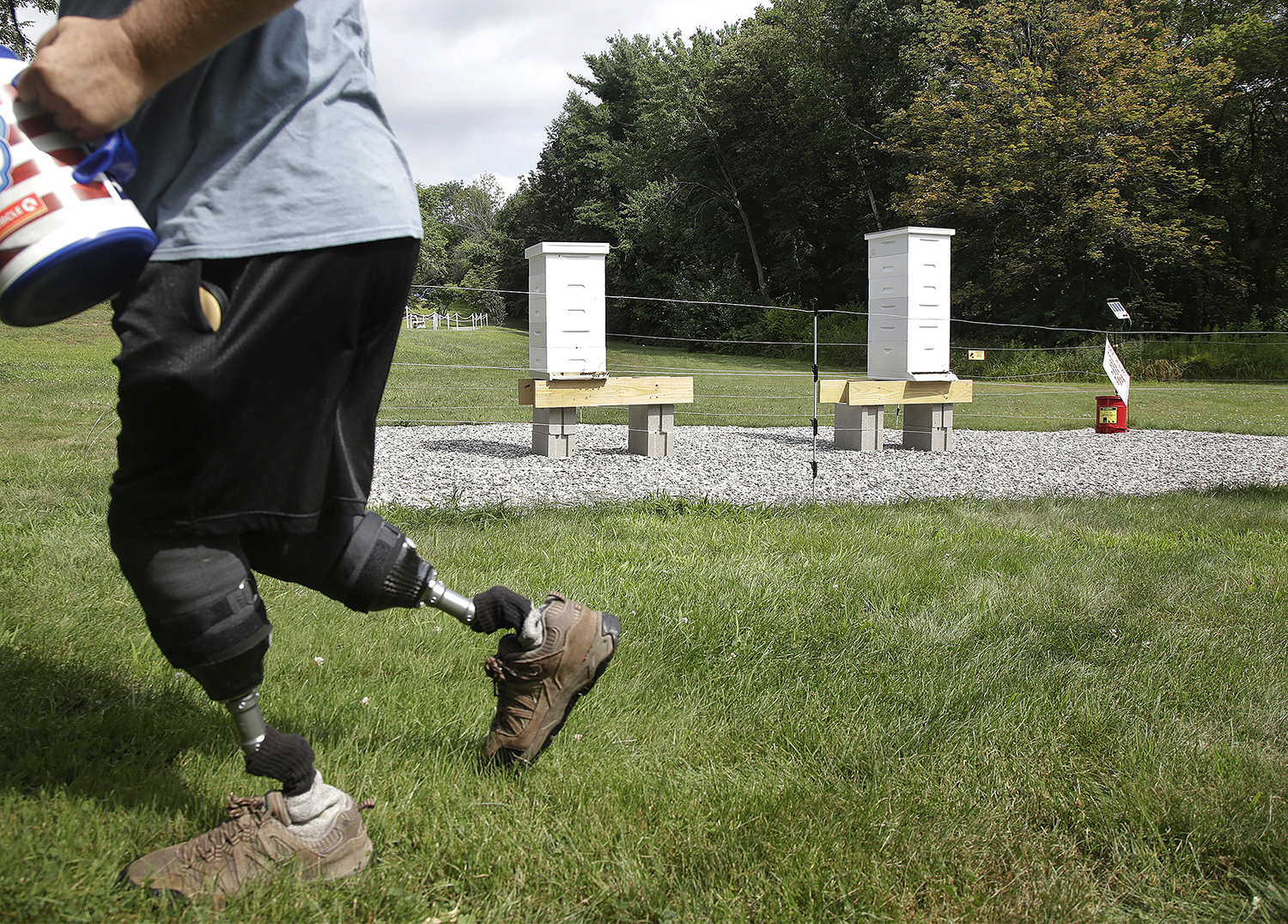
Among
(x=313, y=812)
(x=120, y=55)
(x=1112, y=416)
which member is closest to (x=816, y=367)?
(x=1112, y=416)

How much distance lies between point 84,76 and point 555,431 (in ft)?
20.8

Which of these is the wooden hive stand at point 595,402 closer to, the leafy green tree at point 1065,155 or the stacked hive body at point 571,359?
the stacked hive body at point 571,359

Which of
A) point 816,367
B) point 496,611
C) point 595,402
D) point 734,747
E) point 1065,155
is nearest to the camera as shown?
Answer: point 496,611

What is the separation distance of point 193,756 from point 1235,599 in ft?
11.3

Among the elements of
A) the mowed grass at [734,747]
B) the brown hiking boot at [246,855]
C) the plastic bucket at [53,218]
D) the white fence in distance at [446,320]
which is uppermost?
the white fence in distance at [446,320]

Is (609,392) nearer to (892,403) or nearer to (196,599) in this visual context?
(892,403)

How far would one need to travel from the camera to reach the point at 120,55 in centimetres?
110

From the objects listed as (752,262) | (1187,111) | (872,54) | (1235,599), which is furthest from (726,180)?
(1235,599)

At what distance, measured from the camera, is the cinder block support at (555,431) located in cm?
741

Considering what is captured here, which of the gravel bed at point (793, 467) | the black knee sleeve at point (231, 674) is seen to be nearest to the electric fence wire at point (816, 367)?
the gravel bed at point (793, 467)

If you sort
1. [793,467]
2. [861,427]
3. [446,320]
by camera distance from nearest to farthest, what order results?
1. [793,467]
2. [861,427]
3. [446,320]

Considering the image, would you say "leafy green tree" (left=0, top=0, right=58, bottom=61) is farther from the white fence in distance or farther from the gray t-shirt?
the white fence in distance

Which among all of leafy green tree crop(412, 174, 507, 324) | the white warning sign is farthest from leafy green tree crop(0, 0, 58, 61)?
leafy green tree crop(412, 174, 507, 324)

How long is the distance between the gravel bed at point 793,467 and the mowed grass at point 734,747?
2.31 metres
